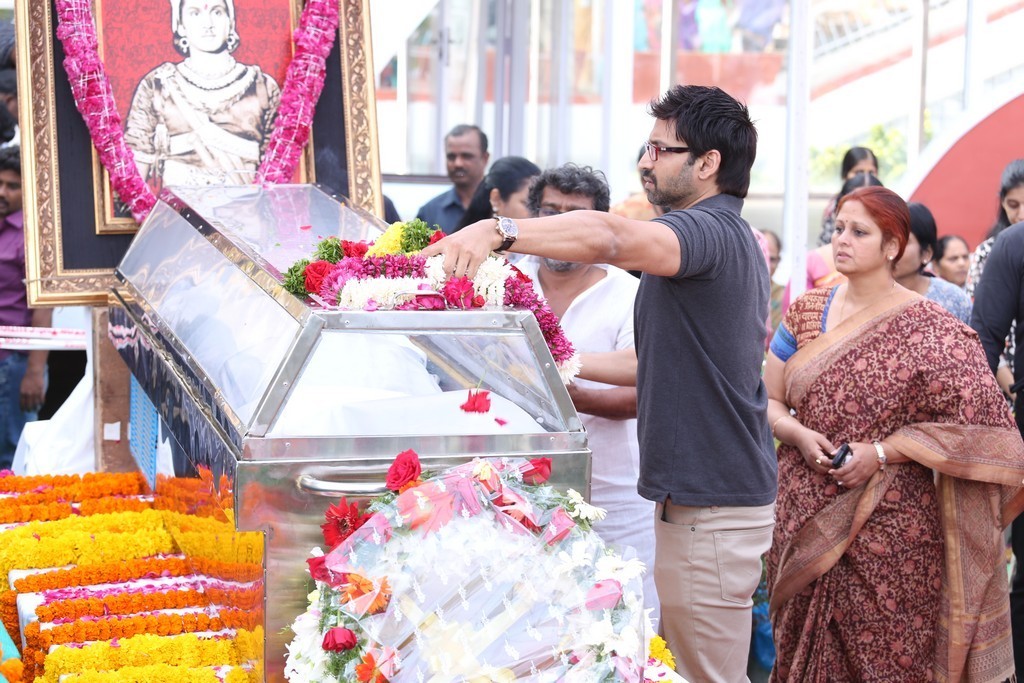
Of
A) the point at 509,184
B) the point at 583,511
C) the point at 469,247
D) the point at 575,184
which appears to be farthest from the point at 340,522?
the point at 509,184

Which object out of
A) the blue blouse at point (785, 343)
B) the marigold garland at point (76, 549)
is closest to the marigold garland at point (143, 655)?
the marigold garland at point (76, 549)

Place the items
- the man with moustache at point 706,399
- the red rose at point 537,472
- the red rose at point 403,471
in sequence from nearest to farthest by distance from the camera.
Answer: the red rose at point 403,471 < the red rose at point 537,472 < the man with moustache at point 706,399

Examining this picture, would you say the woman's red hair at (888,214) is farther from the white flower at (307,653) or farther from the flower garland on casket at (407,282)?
the white flower at (307,653)

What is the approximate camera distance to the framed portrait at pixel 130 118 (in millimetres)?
4441

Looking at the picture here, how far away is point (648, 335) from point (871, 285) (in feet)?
4.35

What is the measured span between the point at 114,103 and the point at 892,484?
3167mm

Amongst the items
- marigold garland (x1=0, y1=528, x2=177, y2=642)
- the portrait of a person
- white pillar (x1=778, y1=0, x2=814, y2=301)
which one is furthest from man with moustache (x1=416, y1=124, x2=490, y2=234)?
marigold garland (x1=0, y1=528, x2=177, y2=642)

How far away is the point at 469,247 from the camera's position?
262 cm

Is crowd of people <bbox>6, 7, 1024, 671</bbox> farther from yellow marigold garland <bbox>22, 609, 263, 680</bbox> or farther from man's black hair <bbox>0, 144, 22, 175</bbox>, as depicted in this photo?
man's black hair <bbox>0, 144, 22, 175</bbox>

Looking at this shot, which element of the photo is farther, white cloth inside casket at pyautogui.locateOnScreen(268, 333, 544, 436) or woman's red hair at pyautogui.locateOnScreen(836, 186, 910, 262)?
woman's red hair at pyautogui.locateOnScreen(836, 186, 910, 262)

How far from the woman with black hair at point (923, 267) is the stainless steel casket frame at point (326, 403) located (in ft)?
8.56

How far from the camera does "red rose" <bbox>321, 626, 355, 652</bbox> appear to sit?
2167mm

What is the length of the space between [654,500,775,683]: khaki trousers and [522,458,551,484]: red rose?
0.79m

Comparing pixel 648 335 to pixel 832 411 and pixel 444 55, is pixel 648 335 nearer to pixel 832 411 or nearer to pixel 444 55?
pixel 832 411
